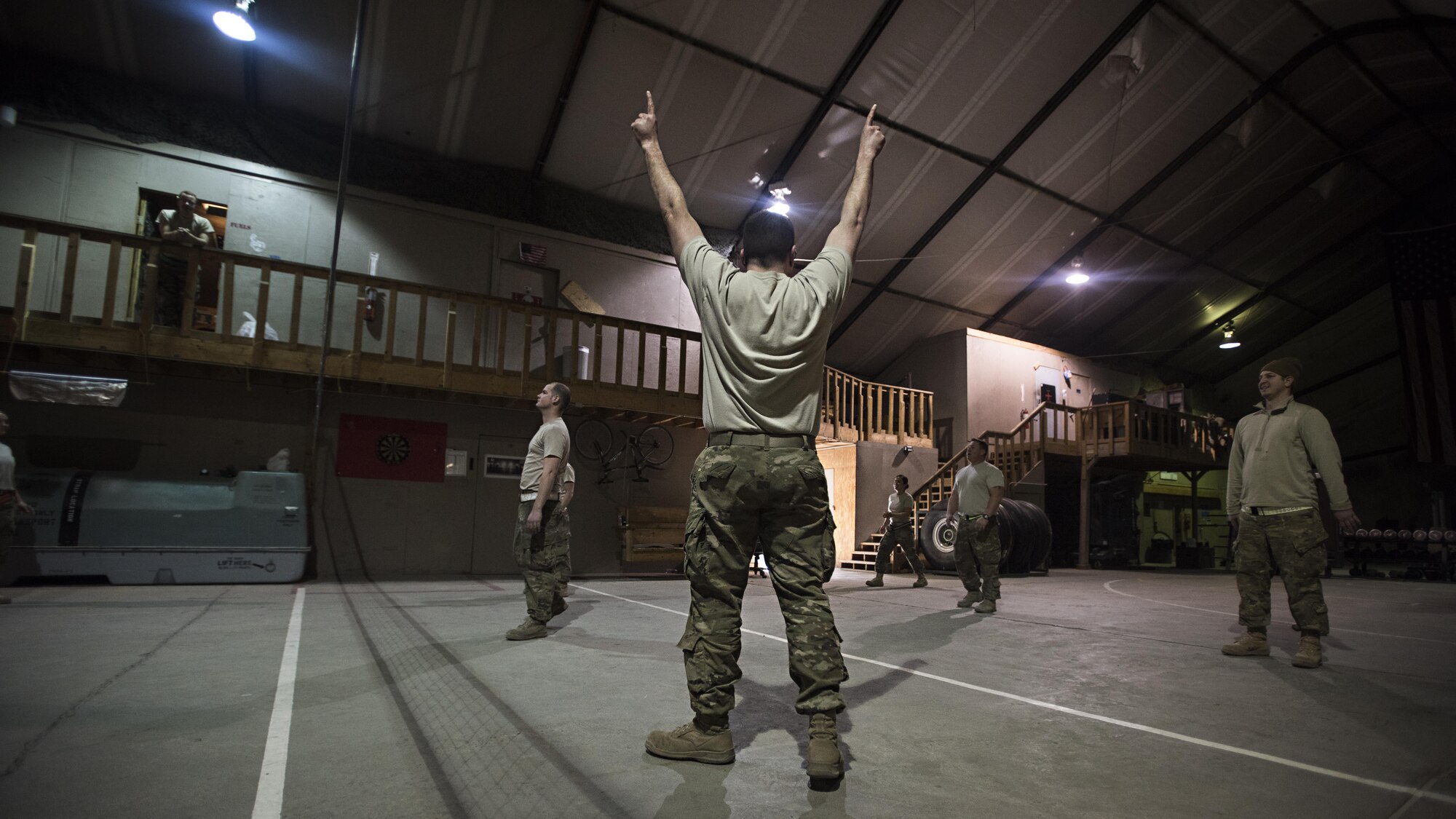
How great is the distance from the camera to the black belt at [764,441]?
233 centimetres

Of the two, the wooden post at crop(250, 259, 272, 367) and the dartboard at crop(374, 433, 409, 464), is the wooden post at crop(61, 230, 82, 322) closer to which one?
the wooden post at crop(250, 259, 272, 367)

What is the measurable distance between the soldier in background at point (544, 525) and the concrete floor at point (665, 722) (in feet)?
0.86

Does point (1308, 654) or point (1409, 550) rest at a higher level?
point (1308, 654)

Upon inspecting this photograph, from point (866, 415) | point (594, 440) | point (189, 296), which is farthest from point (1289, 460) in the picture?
point (866, 415)

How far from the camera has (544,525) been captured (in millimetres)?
4957

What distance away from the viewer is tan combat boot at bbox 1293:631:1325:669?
3980 millimetres

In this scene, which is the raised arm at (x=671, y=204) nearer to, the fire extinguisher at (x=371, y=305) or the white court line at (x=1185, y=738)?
the white court line at (x=1185, y=738)

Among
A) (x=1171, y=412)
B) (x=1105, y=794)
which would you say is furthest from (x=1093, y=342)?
(x=1105, y=794)

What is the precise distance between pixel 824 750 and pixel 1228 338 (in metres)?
23.6

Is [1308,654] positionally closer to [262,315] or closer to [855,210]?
[855,210]

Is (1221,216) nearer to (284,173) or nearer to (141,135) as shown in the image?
(284,173)

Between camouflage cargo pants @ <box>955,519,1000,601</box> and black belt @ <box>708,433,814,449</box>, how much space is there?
16.5ft

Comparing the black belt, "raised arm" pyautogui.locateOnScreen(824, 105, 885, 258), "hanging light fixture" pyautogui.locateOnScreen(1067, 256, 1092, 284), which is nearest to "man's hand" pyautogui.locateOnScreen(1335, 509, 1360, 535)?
"raised arm" pyautogui.locateOnScreen(824, 105, 885, 258)

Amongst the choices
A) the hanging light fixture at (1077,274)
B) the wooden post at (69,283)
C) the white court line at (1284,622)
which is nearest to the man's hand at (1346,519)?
the white court line at (1284,622)
